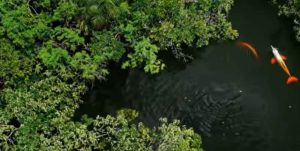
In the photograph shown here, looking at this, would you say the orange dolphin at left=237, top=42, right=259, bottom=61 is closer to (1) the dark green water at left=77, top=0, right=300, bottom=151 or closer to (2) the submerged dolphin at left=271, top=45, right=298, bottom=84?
(1) the dark green water at left=77, top=0, right=300, bottom=151

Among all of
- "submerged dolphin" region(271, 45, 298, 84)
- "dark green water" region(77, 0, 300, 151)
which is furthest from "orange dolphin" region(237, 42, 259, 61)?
"submerged dolphin" region(271, 45, 298, 84)

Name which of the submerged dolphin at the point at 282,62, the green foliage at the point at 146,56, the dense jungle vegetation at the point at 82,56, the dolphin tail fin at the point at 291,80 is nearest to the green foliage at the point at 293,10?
the submerged dolphin at the point at 282,62

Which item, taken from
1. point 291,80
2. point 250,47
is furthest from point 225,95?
point 291,80

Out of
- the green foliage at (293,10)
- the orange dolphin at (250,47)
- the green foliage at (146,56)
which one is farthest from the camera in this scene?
the orange dolphin at (250,47)

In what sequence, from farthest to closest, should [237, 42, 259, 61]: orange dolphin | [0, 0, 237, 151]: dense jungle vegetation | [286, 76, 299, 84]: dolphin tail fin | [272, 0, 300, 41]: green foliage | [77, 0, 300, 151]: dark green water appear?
1. [237, 42, 259, 61]: orange dolphin
2. [272, 0, 300, 41]: green foliage
3. [286, 76, 299, 84]: dolphin tail fin
4. [77, 0, 300, 151]: dark green water
5. [0, 0, 237, 151]: dense jungle vegetation

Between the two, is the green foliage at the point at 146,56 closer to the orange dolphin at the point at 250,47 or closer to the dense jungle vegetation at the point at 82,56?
the dense jungle vegetation at the point at 82,56

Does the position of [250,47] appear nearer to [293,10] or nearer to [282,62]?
[282,62]

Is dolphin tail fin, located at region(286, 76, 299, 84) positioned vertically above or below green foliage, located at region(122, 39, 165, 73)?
below

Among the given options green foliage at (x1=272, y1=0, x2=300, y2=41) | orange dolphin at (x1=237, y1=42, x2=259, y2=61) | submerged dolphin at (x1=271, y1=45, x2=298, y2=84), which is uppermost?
green foliage at (x1=272, y1=0, x2=300, y2=41)
